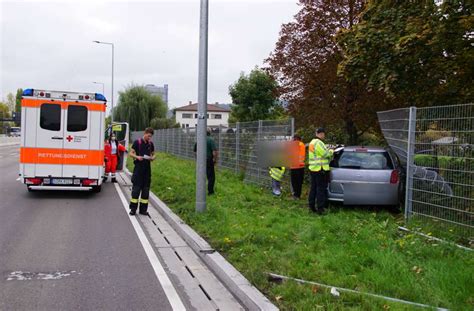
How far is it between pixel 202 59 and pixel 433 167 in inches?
191

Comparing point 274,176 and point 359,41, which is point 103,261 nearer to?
point 274,176

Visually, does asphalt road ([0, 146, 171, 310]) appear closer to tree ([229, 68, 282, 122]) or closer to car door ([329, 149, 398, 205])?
car door ([329, 149, 398, 205])

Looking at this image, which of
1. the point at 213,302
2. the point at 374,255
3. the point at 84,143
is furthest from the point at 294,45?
the point at 213,302

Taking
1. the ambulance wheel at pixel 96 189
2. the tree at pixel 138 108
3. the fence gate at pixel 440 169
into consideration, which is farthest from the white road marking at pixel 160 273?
the tree at pixel 138 108

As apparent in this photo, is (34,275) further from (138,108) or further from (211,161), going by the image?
(138,108)

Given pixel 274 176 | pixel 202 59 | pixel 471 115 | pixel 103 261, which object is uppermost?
pixel 202 59

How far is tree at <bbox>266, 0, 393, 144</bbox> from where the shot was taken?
13.9 metres

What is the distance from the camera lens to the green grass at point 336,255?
15.4ft

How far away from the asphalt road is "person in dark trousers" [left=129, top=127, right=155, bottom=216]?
431 millimetres

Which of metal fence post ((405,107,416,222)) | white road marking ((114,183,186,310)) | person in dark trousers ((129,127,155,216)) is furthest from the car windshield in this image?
white road marking ((114,183,186,310))

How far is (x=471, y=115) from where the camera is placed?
22.6 ft

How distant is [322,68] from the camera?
13906 mm

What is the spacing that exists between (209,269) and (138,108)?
59870mm

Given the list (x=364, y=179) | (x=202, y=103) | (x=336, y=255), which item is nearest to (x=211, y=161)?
(x=202, y=103)
